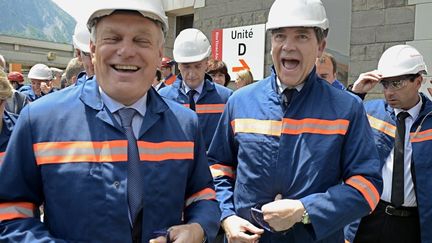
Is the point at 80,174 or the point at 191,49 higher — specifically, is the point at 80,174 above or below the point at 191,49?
below

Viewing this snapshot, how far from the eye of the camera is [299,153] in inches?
79.1

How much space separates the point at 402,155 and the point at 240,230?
5.53ft

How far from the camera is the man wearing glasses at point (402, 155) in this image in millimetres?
3025

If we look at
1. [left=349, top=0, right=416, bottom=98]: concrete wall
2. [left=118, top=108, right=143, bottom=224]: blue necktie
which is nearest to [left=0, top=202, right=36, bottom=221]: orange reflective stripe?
[left=118, top=108, right=143, bottom=224]: blue necktie

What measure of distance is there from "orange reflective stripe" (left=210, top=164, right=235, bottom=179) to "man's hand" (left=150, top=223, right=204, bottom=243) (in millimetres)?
650

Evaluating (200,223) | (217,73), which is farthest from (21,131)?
(217,73)

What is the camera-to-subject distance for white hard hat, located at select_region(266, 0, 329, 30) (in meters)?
2.04

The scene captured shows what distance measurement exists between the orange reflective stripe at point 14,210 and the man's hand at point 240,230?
2.98 ft

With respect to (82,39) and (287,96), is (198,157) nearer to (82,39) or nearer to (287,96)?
(287,96)

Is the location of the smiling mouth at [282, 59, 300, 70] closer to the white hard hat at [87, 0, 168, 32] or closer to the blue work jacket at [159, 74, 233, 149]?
the white hard hat at [87, 0, 168, 32]

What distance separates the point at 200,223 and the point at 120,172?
37 cm

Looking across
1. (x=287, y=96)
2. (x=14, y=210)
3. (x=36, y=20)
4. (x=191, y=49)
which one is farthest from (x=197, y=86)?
(x=36, y=20)

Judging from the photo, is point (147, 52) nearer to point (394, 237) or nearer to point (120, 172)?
point (120, 172)

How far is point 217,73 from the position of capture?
5367 mm
